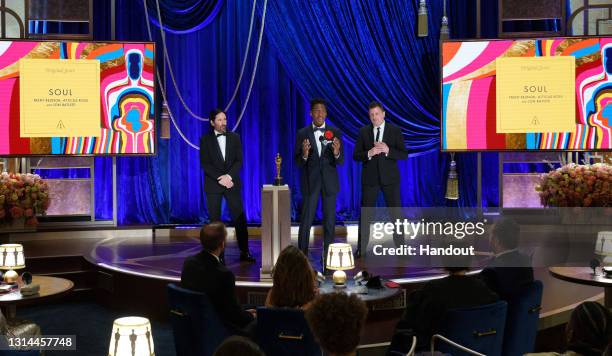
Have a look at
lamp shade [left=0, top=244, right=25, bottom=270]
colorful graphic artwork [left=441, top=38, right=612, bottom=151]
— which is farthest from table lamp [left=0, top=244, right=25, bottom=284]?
colorful graphic artwork [left=441, top=38, right=612, bottom=151]

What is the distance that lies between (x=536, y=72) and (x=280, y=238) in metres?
3.58

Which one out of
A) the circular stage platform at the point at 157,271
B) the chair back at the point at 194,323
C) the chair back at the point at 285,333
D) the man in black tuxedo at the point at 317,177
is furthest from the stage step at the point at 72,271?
the chair back at the point at 285,333

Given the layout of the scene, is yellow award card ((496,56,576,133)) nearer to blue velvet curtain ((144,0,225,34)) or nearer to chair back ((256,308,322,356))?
blue velvet curtain ((144,0,225,34))

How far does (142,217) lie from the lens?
8617 mm

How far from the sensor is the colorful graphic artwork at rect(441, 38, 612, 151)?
7859 millimetres

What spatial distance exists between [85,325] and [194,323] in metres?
2.52

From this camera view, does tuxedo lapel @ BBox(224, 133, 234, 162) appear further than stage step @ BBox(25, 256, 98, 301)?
No

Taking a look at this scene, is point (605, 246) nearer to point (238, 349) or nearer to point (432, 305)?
point (432, 305)

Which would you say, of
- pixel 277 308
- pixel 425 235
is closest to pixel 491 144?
pixel 425 235

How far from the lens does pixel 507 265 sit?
384cm

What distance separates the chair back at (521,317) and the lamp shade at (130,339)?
170 centimetres

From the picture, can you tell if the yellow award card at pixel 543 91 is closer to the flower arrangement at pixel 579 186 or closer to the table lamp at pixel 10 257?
the flower arrangement at pixel 579 186

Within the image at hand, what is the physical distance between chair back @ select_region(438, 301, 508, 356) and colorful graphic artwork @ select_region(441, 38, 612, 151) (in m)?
4.73

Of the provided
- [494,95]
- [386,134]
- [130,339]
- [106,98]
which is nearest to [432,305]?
[130,339]
